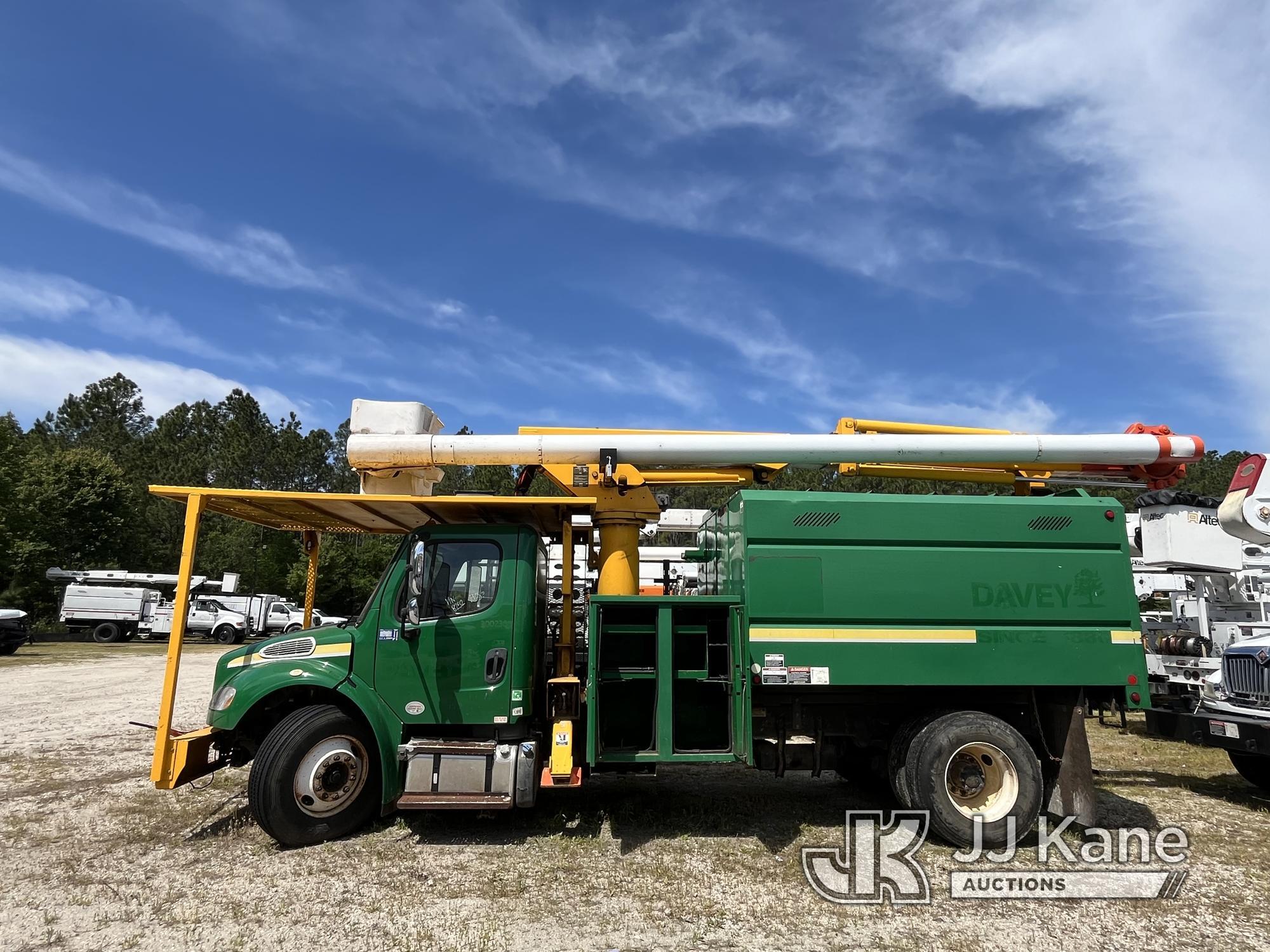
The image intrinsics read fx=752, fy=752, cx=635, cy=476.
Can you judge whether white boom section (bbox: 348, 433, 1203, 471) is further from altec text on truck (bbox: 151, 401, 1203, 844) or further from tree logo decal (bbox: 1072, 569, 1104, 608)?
tree logo decal (bbox: 1072, 569, 1104, 608)

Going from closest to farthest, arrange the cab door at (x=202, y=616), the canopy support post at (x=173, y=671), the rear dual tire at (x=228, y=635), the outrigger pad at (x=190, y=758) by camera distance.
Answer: the canopy support post at (x=173, y=671) → the outrigger pad at (x=190, y=758) → the cab door at (x=202, y=616) → the rear dual tire at (x=228, y=635)

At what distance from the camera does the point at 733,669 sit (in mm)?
5973

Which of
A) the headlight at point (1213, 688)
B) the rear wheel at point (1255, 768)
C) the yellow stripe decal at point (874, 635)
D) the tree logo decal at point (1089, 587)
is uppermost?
the tree logo decal at point (1089, 587)

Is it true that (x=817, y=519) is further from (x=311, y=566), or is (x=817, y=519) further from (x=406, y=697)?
(x=311, y=566)

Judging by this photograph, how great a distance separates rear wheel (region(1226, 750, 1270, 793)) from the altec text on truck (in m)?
2.99

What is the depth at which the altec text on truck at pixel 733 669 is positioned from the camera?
19.3 feet

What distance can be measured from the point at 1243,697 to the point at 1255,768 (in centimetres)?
86

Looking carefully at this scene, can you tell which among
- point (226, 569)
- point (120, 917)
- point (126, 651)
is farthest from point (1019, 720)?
point (226, 569)

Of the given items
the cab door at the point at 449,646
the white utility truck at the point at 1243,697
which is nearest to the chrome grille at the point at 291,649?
the cab door at the point at 449,646

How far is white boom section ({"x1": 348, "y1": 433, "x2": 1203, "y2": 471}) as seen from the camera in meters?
6.73

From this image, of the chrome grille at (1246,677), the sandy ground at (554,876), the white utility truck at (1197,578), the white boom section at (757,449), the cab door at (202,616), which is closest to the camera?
the sandy ground at (554,876)

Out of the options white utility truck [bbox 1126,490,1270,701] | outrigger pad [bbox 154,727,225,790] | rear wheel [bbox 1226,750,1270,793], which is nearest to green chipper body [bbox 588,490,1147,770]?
rear wheel [bbox 1226,750,1270,793]

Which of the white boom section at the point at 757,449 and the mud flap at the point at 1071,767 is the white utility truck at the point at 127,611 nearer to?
the white boom section at the point at 757,449

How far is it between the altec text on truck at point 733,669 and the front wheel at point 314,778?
1 centimetres
